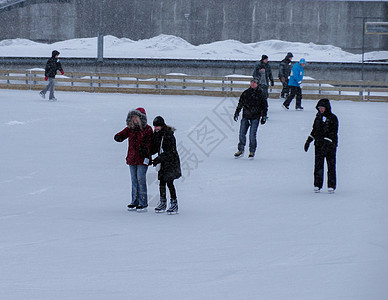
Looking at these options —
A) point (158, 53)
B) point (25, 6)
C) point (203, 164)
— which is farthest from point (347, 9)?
point (203, 164)

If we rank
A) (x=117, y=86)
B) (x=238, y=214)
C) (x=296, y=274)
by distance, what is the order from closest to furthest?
(x=296, y=274)
(x=238, y=214)
(x=117, y=86)

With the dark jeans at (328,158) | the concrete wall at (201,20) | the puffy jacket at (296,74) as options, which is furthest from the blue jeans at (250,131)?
the concrete wall at (201,20)

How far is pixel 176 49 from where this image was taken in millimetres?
41188

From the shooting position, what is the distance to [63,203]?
10133 mm

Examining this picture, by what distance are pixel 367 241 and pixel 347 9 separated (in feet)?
112

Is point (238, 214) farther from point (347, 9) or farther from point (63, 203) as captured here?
point (347, 9)

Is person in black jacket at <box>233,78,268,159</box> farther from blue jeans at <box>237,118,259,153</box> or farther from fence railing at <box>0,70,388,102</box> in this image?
fence railing at <box>0,70,388,102</box>

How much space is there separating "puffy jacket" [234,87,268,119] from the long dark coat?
4997 mm

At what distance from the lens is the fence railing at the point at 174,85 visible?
29469mm

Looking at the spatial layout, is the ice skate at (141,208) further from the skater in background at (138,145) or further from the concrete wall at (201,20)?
the concrete wall at (201,20)

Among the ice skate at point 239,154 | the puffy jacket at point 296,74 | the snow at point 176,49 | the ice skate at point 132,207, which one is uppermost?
the snow at point 176,49

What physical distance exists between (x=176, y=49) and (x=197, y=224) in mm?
32983

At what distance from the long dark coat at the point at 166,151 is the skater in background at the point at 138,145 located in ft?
0.37

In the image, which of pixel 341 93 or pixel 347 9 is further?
pixel 347 9
